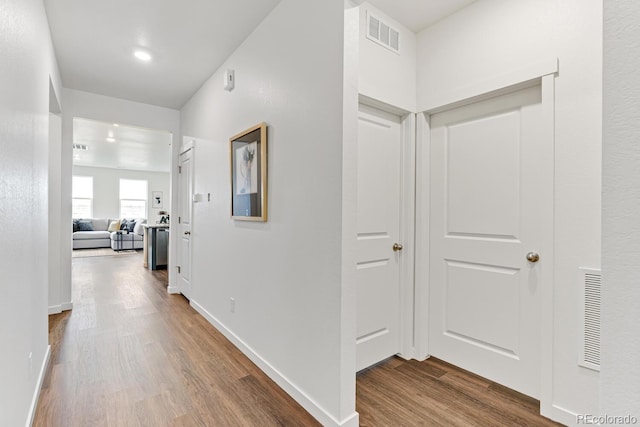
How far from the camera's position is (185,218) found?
4133 mm

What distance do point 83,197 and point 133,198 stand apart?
1349 millimetres

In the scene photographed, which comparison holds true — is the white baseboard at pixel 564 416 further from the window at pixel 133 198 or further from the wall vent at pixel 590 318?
the window at pixel 133 198

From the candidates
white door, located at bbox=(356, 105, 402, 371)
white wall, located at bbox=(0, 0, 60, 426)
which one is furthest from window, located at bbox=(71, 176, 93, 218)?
white door, located at bbox=(356, 105, 402, 371)

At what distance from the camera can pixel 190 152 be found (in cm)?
386

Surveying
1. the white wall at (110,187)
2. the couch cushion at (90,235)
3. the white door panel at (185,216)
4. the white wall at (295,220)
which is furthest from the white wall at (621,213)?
the couch cushion at (90,235)

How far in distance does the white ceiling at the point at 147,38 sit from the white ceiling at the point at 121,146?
1.05 meters

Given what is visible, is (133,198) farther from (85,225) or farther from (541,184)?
(541,184)

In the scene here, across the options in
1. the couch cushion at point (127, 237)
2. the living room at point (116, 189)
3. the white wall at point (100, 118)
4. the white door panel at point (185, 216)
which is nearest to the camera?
the white wall at point (100, 118)

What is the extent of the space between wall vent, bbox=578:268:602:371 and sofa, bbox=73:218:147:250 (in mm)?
9507

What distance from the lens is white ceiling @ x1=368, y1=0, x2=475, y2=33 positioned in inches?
81.4

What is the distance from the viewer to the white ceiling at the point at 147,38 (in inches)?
85.5

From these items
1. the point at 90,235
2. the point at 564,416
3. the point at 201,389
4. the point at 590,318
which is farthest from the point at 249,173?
the point at 90,235

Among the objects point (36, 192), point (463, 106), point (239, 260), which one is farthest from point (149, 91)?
point (463, 106)

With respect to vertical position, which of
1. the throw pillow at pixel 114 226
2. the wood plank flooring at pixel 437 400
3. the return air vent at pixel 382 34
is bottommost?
the wood plank flooring at pixel 437 400
